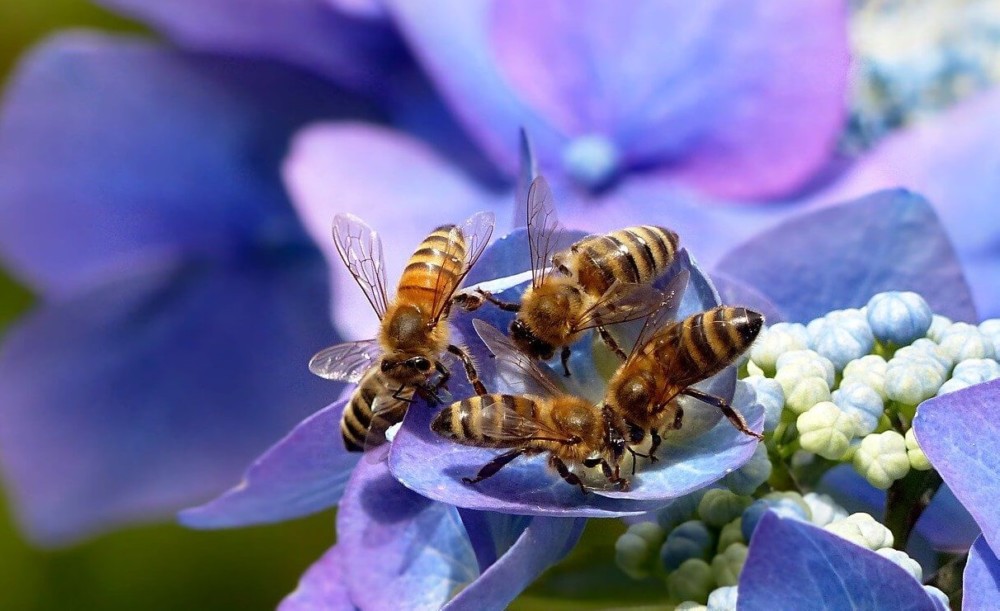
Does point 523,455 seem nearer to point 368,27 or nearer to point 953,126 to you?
point 953,126

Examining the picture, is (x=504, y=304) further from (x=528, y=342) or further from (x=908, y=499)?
(x=908, y=499)

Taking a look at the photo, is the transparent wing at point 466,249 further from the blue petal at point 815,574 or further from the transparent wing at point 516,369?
the blue petal at point 815,574

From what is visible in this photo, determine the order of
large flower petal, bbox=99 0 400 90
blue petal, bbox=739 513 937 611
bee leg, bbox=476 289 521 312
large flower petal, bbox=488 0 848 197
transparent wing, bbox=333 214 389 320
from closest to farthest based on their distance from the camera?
1. blue petal, bbox=739 513 937 611
2. bee leg, bbox=476 289 521 312
3. transparent wing, bbox=333 214 389 320
4. large flower petal, bbox=488 0 848 197
5. large flower petal, bbox=99 0 400 90

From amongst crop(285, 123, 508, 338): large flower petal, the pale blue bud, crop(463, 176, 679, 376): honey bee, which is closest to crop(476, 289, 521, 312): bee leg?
crop(463, 176, 679, 376): honey bee

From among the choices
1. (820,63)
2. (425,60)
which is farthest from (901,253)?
(425,60)

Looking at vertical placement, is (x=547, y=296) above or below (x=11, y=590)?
above

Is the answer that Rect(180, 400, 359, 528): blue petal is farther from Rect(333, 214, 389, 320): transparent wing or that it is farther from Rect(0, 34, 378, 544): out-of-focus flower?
Rect(0, 34, 378, 544): out-of-focus flower

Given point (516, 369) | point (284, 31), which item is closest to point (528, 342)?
point (516, 369)
